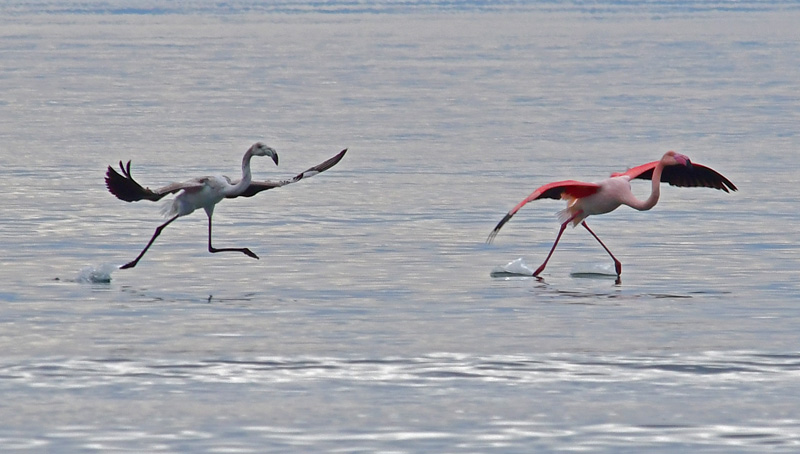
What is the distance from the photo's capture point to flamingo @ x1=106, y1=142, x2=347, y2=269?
46.8ft

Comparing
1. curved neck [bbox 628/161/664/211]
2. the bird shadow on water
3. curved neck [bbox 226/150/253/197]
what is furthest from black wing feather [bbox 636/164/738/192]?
curved neck [bbox 226/150/253/197]

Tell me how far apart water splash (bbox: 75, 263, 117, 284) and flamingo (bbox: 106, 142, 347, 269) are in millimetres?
547

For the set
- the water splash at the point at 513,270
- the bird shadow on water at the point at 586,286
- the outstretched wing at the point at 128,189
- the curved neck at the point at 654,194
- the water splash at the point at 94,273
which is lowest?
the bird shadow on water at the point at 586,286

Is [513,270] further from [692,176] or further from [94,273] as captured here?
[94,273]

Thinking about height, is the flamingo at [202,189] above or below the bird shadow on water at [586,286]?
above

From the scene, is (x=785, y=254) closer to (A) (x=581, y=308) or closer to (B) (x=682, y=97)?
(A) (x=581, y=308)

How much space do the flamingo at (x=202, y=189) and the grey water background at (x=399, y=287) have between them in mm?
469


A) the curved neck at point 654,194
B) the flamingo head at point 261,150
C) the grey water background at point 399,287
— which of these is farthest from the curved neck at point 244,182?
the curved neck at point 654,194

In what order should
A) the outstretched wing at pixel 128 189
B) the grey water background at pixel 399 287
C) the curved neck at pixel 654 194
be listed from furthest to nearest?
the curved neck at pixel 654 194
the outstretched wing at pixel 128 189
the grey water background at pixel 399 287

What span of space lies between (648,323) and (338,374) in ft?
8.83

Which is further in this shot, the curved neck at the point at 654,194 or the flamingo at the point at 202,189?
the curved neck at the point at 654,194

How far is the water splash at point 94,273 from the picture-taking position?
44.5 ft

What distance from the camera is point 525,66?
1943 inches

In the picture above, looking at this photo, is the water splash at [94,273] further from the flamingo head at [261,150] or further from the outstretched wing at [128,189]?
the flamingo head at [261,150]
